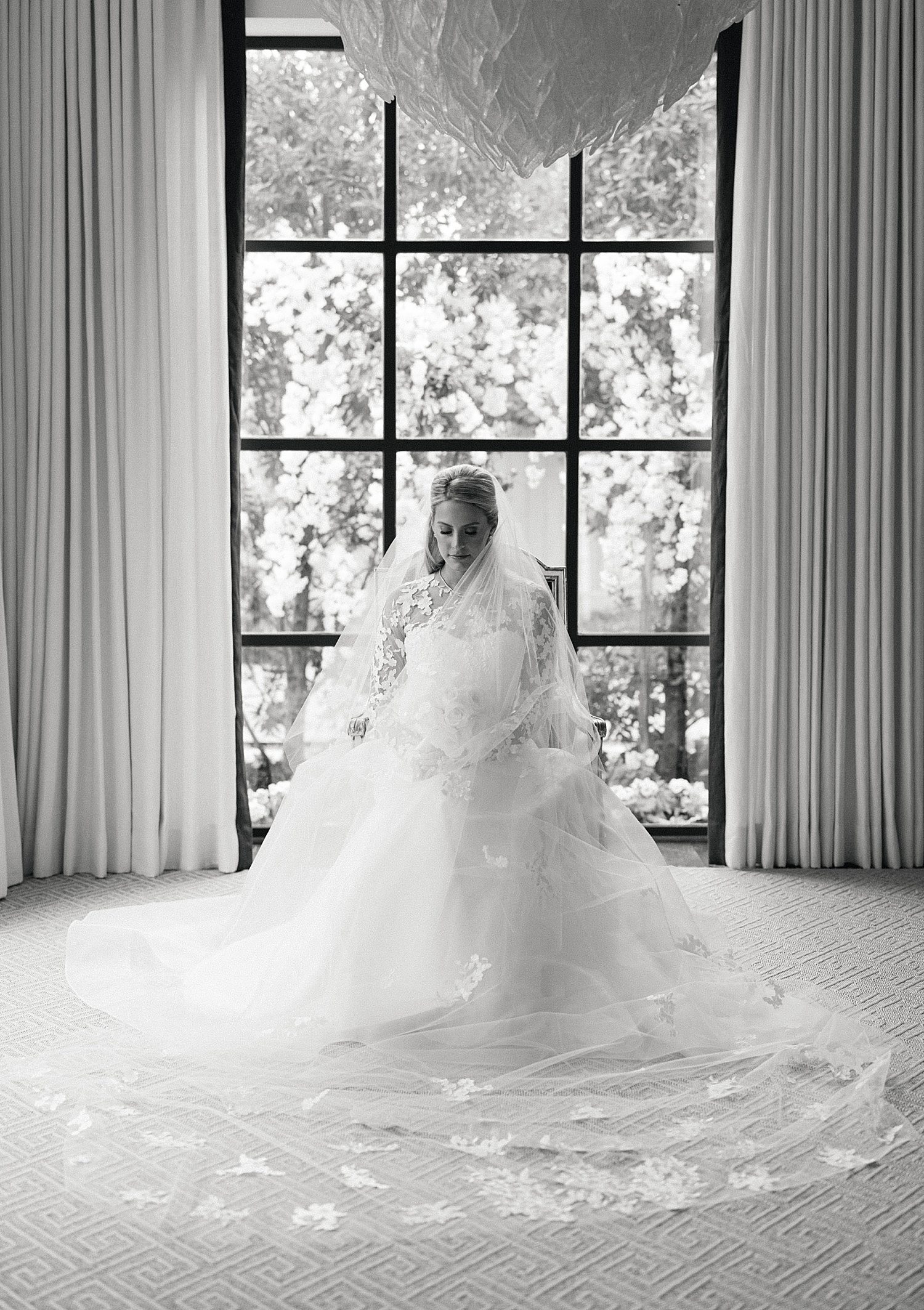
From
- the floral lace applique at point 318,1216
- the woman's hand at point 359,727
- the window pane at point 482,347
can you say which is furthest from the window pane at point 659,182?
the floral lace applique at point 318,1216

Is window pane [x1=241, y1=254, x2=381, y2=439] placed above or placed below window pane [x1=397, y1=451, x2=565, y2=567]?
above

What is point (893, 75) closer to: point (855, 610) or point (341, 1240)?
point (855, 610)

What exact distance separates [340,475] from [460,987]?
96.0 inches

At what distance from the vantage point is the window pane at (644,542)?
16.4 ft

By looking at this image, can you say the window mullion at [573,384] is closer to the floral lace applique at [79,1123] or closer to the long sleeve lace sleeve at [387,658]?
the long sleeve lace sleeve at [387,658]

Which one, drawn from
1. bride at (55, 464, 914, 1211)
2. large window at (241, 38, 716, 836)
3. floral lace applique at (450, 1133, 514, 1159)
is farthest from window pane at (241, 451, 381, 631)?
floral lace applique at (450, 1133, 514, 1159)

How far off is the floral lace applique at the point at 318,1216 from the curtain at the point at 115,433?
2336mm

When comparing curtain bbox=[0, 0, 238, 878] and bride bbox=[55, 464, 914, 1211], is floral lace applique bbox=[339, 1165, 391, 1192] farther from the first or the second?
curtain bbox=[0, 0, 238, 878]

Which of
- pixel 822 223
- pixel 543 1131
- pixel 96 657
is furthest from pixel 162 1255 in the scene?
pixel 822 223

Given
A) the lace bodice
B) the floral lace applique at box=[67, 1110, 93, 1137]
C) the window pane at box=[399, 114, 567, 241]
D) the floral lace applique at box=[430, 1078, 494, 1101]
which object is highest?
the window pane at box=[399, 114, 567, 241]

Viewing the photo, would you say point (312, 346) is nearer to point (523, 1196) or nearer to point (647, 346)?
point (647, 346)

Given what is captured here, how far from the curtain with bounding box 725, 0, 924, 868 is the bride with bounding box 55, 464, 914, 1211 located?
1.24 meters

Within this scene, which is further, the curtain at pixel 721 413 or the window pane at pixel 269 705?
the window pane at pixel 269 705

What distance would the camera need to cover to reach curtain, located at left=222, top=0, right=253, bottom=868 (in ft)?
14.7
